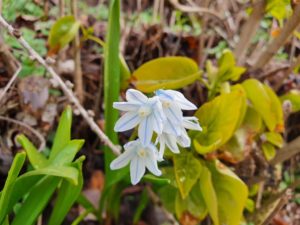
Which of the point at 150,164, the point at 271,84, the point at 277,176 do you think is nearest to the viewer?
the point at 150,164

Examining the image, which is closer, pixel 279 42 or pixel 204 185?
pixel 204 185

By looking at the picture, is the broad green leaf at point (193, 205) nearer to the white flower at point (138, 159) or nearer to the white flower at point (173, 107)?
the white flower at point (138, 159)

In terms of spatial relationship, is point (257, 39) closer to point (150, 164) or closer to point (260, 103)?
point (260, 103)

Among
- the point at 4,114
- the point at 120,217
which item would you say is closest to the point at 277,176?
the point at 120,217

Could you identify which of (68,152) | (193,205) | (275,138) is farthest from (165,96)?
(275,138)

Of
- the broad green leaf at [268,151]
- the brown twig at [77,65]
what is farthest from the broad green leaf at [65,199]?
the broad green leaf at [268,151]

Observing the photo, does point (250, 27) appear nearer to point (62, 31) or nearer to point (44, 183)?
point (62, 31)
